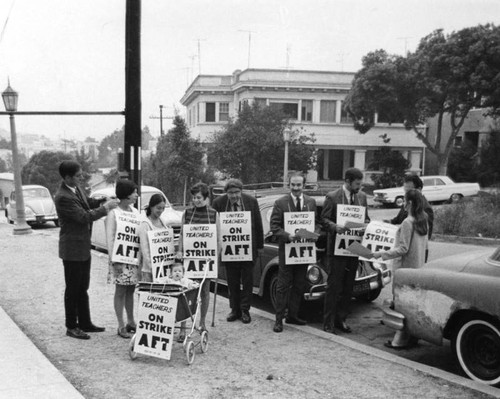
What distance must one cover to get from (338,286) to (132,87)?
478cm

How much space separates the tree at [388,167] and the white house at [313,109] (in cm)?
291

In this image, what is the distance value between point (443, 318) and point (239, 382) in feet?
6.68

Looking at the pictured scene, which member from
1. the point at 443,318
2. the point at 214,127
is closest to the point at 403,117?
the point at 214,127

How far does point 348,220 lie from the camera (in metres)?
6.46

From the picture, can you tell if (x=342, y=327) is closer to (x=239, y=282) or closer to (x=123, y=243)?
(x=239, y=282)

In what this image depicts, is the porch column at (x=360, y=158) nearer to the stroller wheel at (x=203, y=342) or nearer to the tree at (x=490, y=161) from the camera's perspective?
the tree at (x=490, y=161)

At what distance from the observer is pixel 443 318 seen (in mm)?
5102

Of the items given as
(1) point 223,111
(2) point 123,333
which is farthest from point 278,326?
(1) point 223,111

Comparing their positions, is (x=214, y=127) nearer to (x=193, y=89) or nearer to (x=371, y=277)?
(x=193, y=89)

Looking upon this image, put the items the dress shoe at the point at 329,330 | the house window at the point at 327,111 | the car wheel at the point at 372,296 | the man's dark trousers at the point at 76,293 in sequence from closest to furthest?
the man's dark trousers at the point at 76,293 < the dress shoe at the point at 329,330 < the car wheel at the point at 372,296 < the house window at the point at 327,111

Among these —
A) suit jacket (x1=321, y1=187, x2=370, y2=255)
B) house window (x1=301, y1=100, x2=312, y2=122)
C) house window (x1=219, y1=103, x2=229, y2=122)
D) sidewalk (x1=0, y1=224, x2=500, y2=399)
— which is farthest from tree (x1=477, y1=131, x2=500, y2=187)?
sidewalk (x1=0, y1=224, x2=500, y2=399)

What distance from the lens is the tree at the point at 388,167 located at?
112 ft

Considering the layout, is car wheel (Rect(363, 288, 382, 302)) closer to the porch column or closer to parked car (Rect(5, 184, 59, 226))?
parked car (Rect(5, 184, 59, 226))

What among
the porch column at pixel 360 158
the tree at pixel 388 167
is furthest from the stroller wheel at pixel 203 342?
the porch column at pixel 360 158
